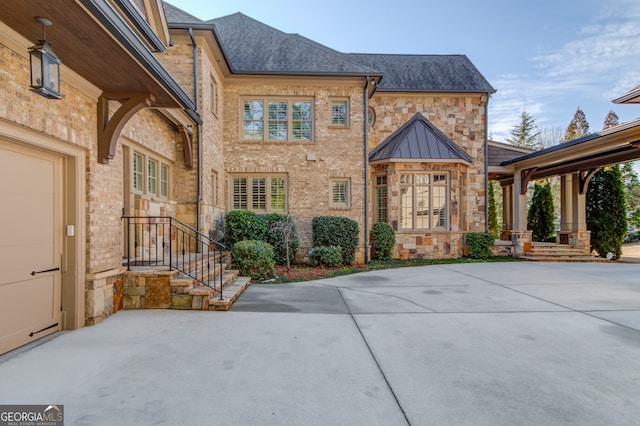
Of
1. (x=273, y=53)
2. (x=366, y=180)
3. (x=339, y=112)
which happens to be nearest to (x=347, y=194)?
(x=366, y=180)

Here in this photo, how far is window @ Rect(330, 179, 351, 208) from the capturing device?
37.0ft

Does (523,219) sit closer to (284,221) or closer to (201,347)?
(284,221)

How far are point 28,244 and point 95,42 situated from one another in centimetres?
253

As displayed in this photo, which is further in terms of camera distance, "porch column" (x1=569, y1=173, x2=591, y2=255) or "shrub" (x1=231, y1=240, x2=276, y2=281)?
Result: "porch column" (x1=569, y1=173, x2=591, y2=255)

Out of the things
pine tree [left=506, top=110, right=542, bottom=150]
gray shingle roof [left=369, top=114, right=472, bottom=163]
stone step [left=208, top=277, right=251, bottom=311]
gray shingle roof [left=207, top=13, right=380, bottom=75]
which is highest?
pine tree [left=506, top=110, right=542, bottom=150]

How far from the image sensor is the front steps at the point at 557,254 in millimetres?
12109

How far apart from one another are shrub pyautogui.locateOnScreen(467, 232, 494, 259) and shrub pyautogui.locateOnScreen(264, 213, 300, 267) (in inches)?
266

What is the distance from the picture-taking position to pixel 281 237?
10.0 meters

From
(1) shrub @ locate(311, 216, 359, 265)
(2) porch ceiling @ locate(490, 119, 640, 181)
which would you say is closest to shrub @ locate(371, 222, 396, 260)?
(1) shrub @ locate(311, 216, 359, 265)

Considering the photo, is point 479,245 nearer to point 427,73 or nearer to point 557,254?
point 557,254

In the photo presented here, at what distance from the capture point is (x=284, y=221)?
10.1 meters

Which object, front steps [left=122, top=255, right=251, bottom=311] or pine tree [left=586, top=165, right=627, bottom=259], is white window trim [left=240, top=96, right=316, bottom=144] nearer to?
front steps [left=122, top=255, right=251, bottom=311]

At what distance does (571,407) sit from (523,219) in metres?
12.4

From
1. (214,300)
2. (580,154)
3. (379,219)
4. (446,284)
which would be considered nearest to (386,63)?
(379,219)
